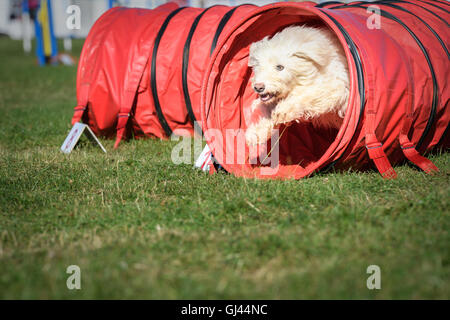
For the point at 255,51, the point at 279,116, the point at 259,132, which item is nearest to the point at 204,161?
the point at 259,132

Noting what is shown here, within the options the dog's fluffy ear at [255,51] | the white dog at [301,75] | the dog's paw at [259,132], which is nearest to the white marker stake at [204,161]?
the dog's paw at [259,132]

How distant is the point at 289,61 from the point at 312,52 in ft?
0.61

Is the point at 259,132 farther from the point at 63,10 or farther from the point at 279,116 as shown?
the point at 63,10

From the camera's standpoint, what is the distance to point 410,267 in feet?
6.41

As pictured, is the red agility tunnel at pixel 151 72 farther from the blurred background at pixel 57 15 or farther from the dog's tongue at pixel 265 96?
the dog's tongue at pixel 265 96

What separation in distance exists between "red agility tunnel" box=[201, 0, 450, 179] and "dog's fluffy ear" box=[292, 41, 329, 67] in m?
0.20

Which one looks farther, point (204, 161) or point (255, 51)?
point (204, 161)

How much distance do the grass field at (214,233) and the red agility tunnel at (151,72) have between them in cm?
97

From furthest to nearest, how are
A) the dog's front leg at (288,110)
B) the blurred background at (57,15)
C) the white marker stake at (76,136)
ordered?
the blurred background at (57,15) → the white marker stake at (76,136) → the dog's front leg at (288,110)

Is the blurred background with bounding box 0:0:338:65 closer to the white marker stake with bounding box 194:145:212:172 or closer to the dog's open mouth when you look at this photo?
the white marker stake with bounding box 194:145:212:172

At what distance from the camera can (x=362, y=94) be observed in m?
Answer: 3.10

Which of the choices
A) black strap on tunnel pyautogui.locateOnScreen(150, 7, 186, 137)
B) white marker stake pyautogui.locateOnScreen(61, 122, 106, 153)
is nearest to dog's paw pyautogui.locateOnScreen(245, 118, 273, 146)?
black strap on tunnel pyautogui.locateOnScreen(150, 7, 186, 137)

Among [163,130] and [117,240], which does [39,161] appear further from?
[117,240]

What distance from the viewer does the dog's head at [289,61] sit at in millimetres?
Answer: 3393
